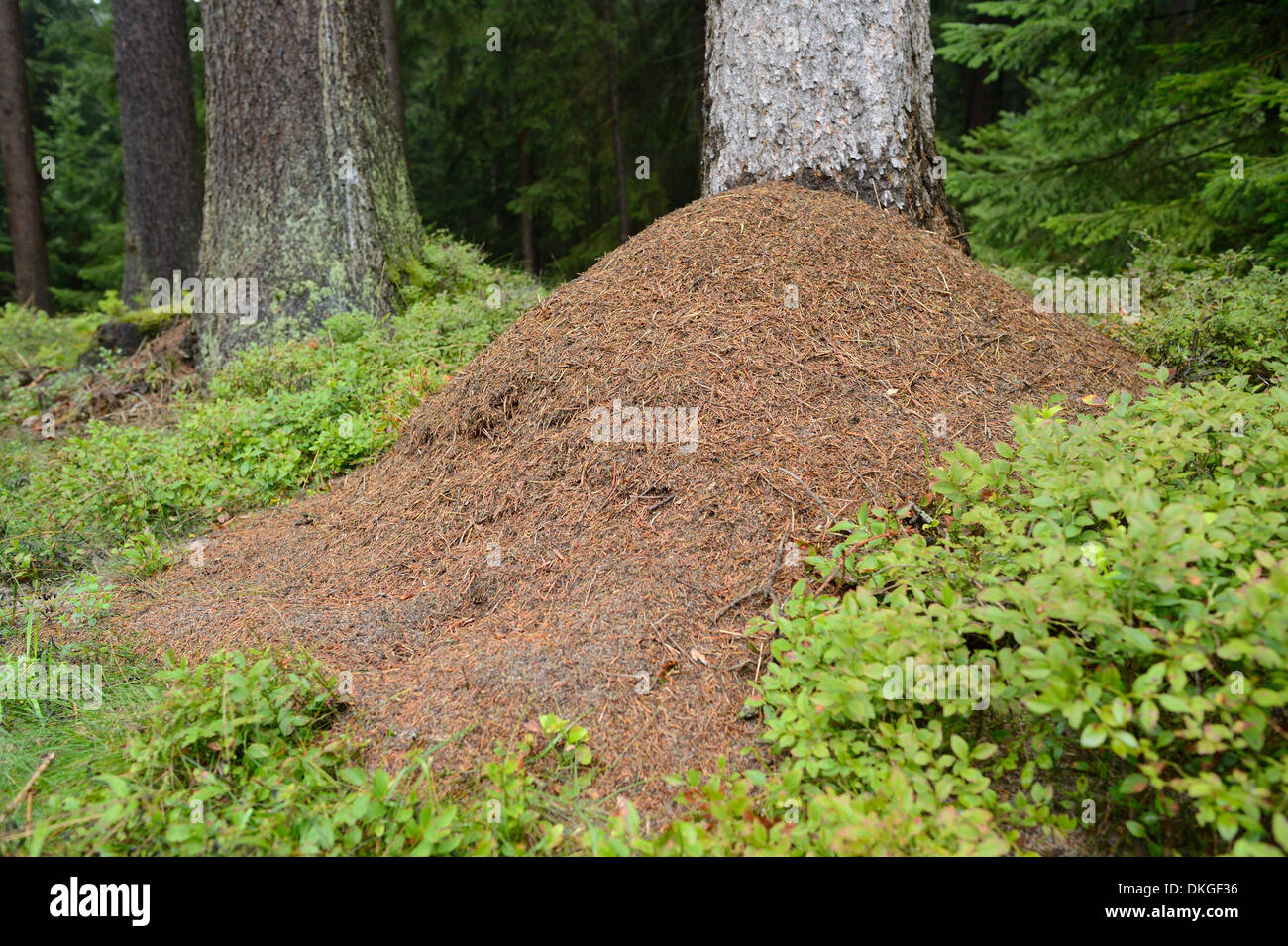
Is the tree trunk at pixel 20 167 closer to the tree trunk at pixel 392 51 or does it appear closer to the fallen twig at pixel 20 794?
the tree trunk at pixel 392 51

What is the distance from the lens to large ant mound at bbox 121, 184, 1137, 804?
2553 mm

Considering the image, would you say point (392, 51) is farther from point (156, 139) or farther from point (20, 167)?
point (20, 167)

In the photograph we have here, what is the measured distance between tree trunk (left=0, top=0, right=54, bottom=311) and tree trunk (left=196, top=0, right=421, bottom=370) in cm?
826

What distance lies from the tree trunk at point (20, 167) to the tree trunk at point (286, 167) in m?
8.26

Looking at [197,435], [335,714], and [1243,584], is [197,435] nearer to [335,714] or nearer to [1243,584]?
[335,714]

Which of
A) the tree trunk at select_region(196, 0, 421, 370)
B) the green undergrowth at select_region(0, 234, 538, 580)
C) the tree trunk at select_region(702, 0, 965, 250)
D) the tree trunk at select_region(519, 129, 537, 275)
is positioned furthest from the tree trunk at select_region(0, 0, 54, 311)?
the tree trunk at select_region(702, 0, 965, 250)

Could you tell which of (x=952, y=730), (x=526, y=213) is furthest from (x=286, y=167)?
(x=526, y=213)

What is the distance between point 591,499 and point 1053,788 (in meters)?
1.87

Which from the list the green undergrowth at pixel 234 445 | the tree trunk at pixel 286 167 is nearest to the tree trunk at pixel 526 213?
the tree trunk at pixel 286 167

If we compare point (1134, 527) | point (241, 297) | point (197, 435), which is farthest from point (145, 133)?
point (1134, 527)

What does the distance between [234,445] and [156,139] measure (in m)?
5.89

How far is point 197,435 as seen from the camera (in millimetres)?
4926

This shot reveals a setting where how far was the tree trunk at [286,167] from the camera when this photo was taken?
584 cm
